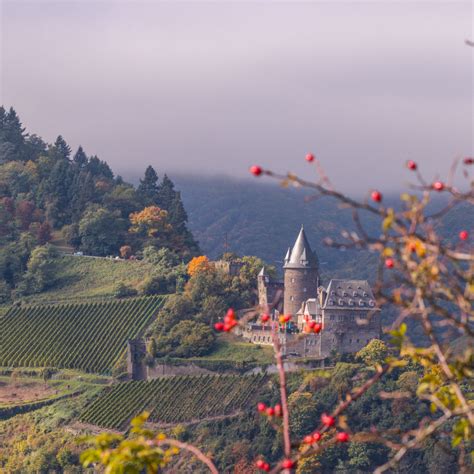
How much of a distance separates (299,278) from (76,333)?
43.5 feet

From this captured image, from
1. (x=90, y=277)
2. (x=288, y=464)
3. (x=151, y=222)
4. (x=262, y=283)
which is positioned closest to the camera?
(x=288, y=464)

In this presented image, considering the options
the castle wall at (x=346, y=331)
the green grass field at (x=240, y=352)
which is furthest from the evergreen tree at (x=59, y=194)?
the castle wall at (x=346, y=331)

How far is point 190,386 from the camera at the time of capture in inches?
2429

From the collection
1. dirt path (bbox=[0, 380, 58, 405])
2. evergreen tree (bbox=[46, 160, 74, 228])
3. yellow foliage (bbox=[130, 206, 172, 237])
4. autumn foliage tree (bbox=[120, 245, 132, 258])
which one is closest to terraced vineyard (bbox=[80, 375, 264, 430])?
dirt path (bbox=[0, 380, 58, 405])

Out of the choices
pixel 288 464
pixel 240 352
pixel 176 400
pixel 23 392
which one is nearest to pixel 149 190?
pixel 23 392

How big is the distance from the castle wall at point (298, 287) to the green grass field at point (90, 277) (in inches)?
503

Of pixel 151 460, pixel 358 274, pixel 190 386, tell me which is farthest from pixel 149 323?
pixel 151 460

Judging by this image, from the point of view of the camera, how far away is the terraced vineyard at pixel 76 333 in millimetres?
67500

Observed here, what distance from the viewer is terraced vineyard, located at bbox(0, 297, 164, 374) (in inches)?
2657

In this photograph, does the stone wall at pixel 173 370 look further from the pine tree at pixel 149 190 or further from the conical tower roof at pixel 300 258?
the pine tree at pixel 149 190

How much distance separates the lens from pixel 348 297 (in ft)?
196

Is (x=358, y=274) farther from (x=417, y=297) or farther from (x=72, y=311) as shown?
(x=417, y=297)

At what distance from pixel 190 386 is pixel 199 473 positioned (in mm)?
6780

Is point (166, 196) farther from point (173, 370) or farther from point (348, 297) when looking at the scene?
point (348, 297)
